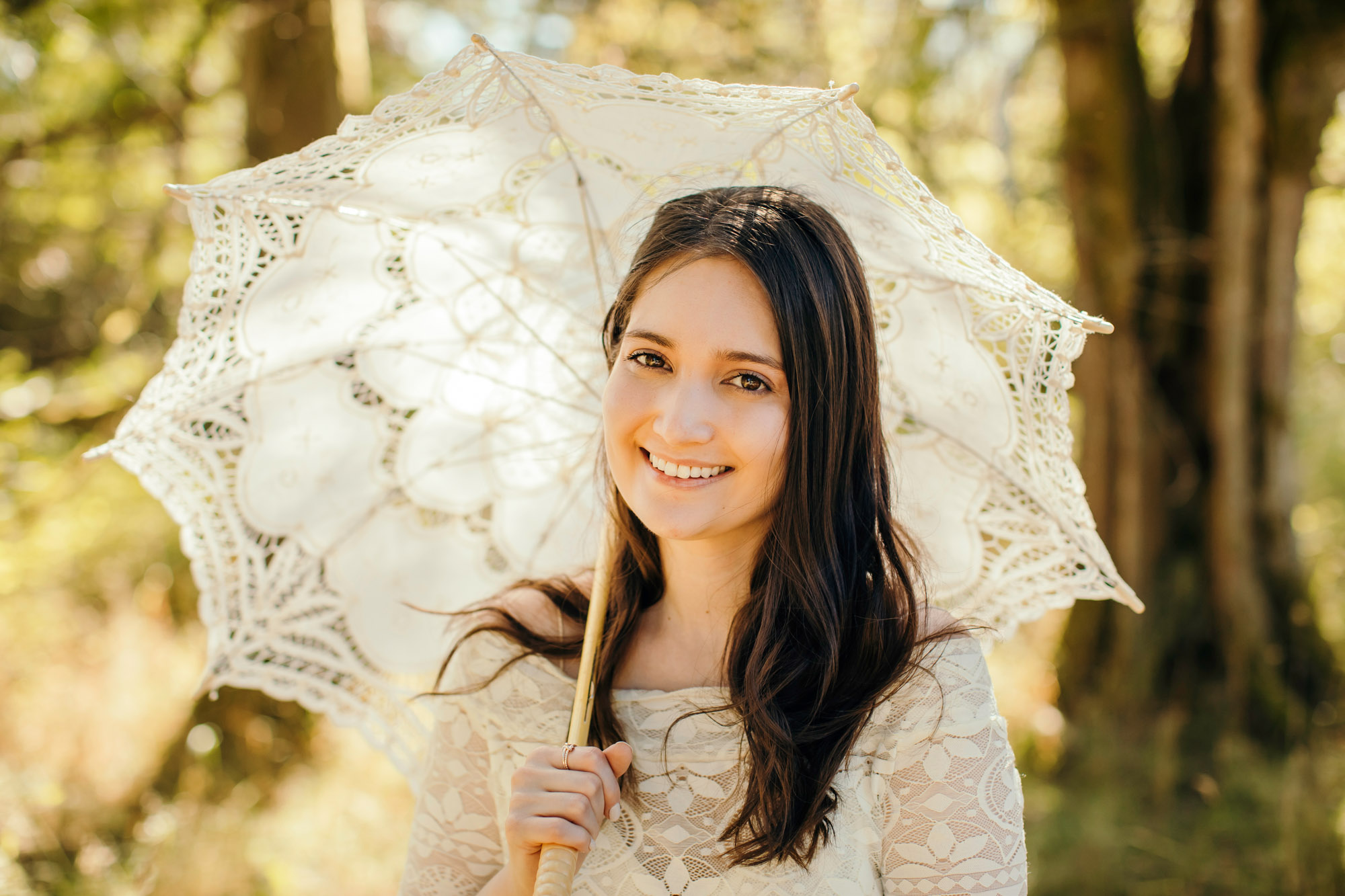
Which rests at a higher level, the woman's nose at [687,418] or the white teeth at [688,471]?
the woman's nose at [687,418]

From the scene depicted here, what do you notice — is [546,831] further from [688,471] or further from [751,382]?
[751,382]

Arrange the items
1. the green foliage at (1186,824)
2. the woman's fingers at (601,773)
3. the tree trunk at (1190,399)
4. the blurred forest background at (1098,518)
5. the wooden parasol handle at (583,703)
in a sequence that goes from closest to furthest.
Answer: the wooden parasol handle at (583,703) < the woman's fingers at (601,773) < the green foliage at (1186,824) < the blurred forest background at (1098,518) < the tree trunk at (1190,399)

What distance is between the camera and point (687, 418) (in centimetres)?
163

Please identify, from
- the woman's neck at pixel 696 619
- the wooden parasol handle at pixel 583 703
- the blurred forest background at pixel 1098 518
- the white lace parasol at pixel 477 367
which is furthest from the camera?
the blurred forest background at pixel 1098 518

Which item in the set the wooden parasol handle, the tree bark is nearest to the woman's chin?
the wooden parasol handle

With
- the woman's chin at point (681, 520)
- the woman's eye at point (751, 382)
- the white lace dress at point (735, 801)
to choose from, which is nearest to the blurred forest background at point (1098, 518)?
the white lace dress at point (735, 801)

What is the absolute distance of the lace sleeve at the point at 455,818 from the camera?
1907 millimetres

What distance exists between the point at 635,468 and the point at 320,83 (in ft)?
12.0

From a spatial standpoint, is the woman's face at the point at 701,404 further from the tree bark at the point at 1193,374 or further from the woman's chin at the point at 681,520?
the tree bark at the point at 1193,374

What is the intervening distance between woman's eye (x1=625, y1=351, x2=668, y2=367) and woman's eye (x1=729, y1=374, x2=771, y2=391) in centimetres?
14

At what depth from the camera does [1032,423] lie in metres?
2.02

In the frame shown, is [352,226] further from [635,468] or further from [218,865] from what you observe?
[218,865]

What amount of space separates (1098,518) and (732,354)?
149 inches

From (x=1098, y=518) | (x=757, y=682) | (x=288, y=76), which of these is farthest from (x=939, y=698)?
(x=288, y=76)
